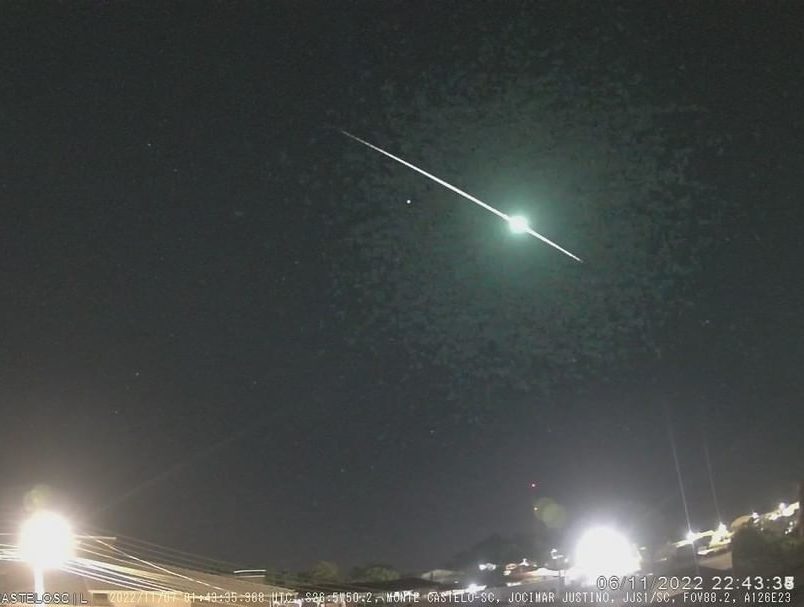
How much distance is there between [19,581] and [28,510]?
1490mm

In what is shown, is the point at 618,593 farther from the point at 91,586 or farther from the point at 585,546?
the point at 585,546

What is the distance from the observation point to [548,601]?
18.0 m

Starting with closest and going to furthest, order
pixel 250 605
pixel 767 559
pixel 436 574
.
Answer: pixel 250 605 → pixel 767 559 → pixel 436 574

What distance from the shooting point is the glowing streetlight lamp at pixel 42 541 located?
519 inches

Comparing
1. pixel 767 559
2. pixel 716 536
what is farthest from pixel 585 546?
pixel 716 536

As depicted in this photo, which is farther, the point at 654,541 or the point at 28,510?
the point at 654,541

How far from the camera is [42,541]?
525 inches

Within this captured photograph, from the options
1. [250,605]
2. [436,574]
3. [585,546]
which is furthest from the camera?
[436,574]

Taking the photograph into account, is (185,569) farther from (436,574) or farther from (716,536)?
(716,536)

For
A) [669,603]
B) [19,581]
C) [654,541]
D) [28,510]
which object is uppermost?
[654,541]

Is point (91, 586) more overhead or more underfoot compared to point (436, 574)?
more underfoot

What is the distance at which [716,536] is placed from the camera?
50.9m

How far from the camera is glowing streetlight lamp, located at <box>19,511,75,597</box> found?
13188 mm

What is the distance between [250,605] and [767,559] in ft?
45.4
